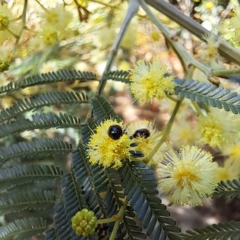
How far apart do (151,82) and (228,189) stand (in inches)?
8.2

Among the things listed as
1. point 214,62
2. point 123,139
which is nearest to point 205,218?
point 214,62

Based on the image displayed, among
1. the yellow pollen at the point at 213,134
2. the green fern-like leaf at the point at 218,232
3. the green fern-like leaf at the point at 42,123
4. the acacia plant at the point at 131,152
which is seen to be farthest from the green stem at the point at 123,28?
the green fern-like leaf at the point at 218,232

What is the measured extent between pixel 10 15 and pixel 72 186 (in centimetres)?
39

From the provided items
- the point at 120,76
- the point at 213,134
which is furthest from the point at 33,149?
the point at 213,134

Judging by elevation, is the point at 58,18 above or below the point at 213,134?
above

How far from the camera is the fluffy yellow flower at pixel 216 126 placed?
0.64 metres

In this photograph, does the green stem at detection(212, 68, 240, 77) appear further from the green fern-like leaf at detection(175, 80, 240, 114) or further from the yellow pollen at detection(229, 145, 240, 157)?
the yellow pollen at detection(229, 145, 240, 157)

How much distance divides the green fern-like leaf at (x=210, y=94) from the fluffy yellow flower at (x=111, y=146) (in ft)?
0.38

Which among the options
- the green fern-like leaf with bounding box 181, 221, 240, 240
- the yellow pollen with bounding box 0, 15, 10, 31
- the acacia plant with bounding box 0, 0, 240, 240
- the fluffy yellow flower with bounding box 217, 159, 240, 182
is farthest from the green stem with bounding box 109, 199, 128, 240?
the yellow pollen with bounding box 0, 15, 10, 31

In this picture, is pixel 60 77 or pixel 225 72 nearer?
pixel 225 72

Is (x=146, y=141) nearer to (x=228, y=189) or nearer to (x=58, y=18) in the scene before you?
(x=228, y=189)

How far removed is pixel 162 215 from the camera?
479 mm

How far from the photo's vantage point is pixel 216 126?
2.09ft

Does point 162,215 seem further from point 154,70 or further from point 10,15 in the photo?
point 10,15
